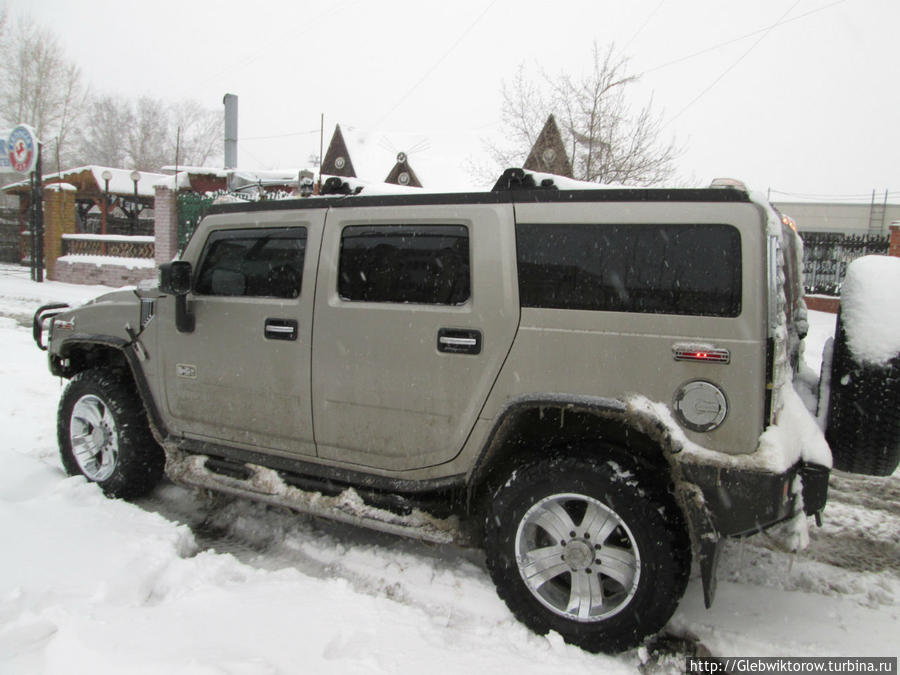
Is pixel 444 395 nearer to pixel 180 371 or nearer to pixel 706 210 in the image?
pixel 706 210

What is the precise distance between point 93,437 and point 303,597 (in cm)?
206

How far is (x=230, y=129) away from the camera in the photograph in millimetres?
21172

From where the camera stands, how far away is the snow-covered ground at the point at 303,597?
2428 mm

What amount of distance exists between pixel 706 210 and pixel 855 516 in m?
2.88

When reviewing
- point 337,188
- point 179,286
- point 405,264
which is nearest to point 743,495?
point 405,264

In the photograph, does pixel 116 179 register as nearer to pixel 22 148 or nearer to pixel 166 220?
pixel 22 148

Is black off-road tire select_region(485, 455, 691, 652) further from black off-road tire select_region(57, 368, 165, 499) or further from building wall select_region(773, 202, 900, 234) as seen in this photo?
building wall select_region(773, 202, 900, 234)

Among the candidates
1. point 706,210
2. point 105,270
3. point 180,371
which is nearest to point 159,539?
point 180,371

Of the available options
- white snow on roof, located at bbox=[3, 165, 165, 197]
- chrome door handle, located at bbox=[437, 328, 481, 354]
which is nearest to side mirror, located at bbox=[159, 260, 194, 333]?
chrome door handle, located at bbox=[437, 328, 481, 354]

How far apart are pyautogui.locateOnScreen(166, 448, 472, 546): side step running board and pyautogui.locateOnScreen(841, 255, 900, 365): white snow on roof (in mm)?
1859

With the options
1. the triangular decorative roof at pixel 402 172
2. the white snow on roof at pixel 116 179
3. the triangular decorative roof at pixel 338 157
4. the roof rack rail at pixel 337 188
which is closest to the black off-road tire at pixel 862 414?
the roof rack rail at pixel 337 188

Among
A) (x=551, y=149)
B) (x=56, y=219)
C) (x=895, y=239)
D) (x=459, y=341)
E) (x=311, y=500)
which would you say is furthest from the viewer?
(x=56, y=219)

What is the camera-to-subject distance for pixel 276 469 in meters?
3.37

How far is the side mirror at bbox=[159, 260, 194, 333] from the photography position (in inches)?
136
